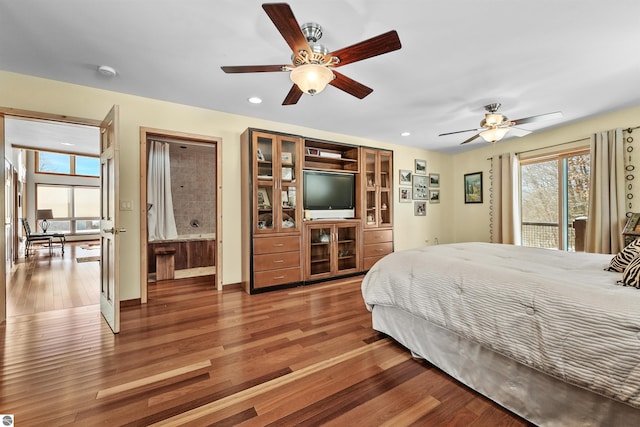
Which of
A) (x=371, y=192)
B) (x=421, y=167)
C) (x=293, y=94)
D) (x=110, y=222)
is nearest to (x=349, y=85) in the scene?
(x=293, y=94)

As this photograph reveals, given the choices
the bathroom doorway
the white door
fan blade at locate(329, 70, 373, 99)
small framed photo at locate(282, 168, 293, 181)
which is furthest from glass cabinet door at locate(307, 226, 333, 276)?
the white door

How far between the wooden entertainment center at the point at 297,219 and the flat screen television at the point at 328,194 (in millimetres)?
87

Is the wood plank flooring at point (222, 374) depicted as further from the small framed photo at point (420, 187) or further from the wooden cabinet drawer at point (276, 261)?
the small framed photo at point (420, 187)

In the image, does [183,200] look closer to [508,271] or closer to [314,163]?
[314,163]

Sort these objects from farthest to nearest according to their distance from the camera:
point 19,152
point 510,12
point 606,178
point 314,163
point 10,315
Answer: point 19,152 → point 314,163 → point 606,178 → point 10,315 → point 510,12

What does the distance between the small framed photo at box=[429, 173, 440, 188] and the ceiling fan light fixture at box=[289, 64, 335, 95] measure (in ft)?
15.1

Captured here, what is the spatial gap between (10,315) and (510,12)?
5069 mm

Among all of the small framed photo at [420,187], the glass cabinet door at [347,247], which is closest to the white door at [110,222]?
the glass cabinet door at [347,247]

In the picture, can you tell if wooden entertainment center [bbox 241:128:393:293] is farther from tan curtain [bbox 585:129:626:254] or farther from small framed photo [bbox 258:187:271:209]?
tan curtain [bbox 585:129:626:254]

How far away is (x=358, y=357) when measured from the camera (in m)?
1.91

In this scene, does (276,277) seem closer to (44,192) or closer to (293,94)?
(293,94)

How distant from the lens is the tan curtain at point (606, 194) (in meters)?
3.40

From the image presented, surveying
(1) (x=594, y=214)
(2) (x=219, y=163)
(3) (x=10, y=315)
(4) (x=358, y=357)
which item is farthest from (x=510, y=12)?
(3) (x=10, y=315)

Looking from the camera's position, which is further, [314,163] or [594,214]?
[314,163]
